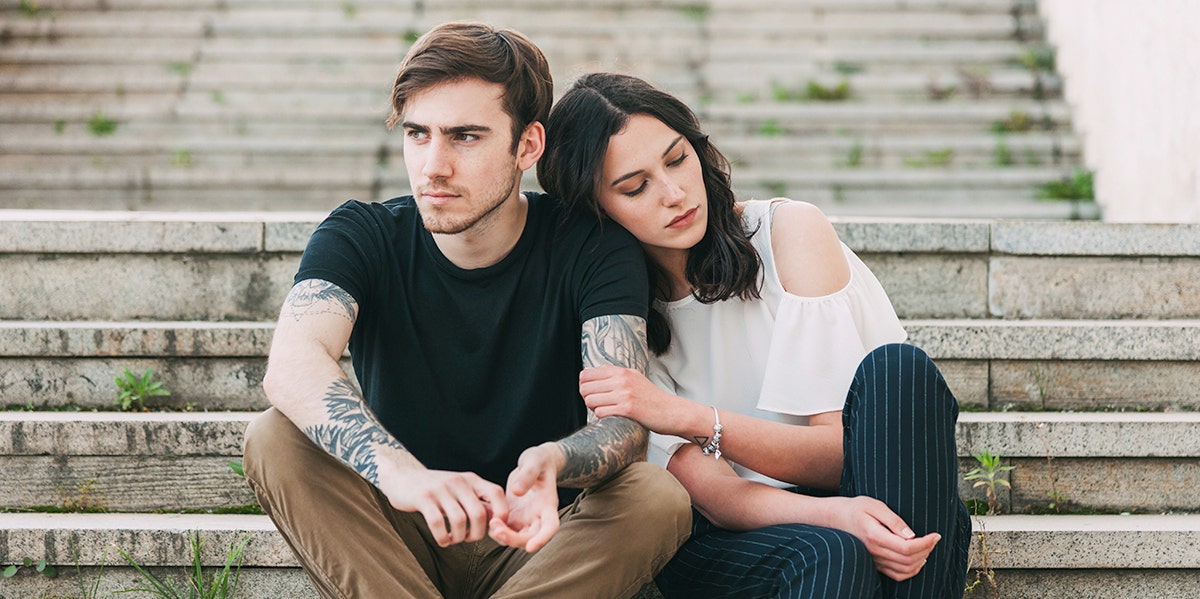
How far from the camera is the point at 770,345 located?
2.40 meters

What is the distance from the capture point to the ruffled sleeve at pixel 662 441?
2.32 metres

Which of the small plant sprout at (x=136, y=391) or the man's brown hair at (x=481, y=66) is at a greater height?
the man's brown hair at (x=481, y=66)

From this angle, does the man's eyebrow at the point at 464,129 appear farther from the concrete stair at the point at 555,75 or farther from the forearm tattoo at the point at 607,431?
the concrete stair at the point at 555,75

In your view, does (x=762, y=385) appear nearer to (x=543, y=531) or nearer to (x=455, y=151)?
(x=543, y=531)

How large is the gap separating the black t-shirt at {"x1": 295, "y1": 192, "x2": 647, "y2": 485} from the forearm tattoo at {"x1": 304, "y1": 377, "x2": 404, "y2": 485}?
321 millimetres

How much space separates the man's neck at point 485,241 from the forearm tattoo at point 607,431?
29 centimetres

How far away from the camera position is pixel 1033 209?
5320 mm

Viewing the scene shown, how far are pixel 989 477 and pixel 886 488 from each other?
0.84 metres

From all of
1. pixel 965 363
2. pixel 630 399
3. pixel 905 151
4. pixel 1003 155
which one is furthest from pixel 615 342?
pixel 1003 155

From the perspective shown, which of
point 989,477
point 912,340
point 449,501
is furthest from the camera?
point 912,340

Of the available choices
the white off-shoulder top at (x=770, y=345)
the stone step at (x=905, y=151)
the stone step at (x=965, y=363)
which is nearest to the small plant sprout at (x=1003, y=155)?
the stone step at (x=905, y=151)

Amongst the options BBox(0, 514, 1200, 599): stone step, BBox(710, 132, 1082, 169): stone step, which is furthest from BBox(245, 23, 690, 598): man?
BBox(710, 132, 1082, 169): stone step

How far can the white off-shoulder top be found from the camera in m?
2.30

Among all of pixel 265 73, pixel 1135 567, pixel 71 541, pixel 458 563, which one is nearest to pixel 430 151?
pixel 458 563
